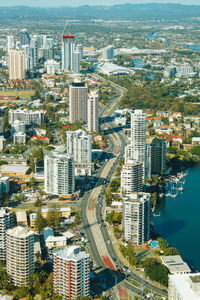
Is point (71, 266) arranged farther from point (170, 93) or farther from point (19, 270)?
point (170, 93)

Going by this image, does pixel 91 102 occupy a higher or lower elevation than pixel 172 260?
higher

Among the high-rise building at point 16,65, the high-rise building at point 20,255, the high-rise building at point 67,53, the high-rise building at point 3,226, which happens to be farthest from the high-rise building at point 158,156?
the high-rise building at point 67,53

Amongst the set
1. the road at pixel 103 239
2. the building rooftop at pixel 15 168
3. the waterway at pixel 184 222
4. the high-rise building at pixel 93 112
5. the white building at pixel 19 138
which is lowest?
the waterway at pixel 184 222

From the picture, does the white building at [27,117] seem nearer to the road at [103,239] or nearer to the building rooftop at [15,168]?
the road at [103,239]

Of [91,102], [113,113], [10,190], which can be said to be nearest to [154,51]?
[113,113]

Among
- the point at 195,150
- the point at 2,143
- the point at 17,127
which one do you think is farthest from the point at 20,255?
the point at 17,127
